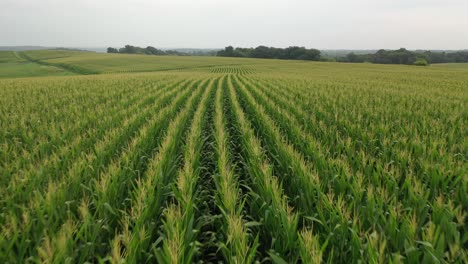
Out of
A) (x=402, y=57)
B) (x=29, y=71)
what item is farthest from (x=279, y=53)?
(x=29, y=71)

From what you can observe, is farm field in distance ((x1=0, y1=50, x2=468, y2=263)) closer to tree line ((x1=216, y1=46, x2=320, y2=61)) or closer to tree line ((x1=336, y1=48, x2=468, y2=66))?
tree line ((x1=216, y1=46, x2=320, y2=61))

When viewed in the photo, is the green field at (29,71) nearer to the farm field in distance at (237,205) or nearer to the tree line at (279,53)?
the farm field in distance at (237,205)

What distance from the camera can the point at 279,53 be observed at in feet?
388

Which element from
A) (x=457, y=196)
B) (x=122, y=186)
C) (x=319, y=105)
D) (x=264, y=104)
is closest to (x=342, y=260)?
(x=457, y=196)

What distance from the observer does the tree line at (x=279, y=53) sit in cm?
11088

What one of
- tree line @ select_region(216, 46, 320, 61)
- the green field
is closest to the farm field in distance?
the green field

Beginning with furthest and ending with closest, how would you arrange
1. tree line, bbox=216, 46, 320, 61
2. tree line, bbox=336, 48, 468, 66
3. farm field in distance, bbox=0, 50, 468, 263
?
1. tree line, bbox=336, 48, 468, 66
2. tree line, bbox=216, 46, 320, 61
3. farm field in distance, bbox=0, 50, 468, 263

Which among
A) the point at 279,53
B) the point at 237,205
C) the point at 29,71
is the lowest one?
the point at 29,71

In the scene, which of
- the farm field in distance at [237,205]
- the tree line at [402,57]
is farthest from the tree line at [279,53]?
the farm field in distance at [237,205]

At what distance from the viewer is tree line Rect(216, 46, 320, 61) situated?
11088 cm

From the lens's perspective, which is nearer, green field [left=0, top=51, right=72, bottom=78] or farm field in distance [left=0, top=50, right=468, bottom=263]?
farm field in distance [left=0, top=50, right=468, bottom=263]

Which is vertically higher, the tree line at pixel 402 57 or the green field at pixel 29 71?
the tree line at pixel 402 57

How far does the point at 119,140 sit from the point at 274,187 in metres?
4.25

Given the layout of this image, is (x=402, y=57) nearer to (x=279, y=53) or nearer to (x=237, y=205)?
(x=279, y=53)
